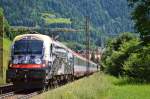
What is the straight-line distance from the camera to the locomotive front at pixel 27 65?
3191 cm

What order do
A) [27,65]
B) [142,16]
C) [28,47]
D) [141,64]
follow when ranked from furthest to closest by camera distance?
[141,64]
[142,16]
[28,47]
[27,65]

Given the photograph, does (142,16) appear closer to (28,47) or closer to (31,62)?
(28,47)

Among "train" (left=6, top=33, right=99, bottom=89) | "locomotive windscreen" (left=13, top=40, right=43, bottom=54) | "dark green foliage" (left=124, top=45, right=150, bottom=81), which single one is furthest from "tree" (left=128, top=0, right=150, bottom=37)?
"locomotive windscreen" (left=13, top=40, right=43, bottom=54)

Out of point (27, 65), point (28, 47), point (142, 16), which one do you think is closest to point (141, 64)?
point (142, 16)

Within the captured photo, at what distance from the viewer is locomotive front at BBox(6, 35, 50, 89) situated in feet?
105

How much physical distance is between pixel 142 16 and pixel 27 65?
14.7 meters

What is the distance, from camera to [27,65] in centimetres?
3228

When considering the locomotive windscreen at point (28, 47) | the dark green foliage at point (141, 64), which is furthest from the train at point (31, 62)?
the dark green foliage at point (141, 64)

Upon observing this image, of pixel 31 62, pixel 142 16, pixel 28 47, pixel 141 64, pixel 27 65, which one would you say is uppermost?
pixel 142 16

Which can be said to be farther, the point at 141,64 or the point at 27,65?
the point at 141,64

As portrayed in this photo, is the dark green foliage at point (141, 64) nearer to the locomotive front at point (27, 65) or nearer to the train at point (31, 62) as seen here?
the train at point (31, 62)

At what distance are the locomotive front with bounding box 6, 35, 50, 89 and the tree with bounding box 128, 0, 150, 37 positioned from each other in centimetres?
1231

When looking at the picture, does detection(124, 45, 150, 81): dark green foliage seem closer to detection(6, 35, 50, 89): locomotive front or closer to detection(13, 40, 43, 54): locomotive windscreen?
detection(13, 40, 43, 54): locomotive windscreen

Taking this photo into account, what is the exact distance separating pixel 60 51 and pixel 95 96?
1533cm
